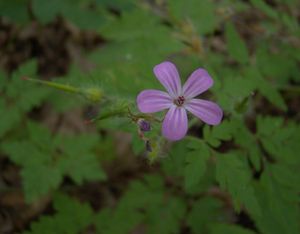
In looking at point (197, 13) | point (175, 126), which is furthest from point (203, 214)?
point (197, 13)

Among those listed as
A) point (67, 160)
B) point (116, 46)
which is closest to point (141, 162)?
point (67, 160)

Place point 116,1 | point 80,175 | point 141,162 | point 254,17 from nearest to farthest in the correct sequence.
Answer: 1. point 80,175
2. point 116,1
3. point 141,162
4. point 254,17

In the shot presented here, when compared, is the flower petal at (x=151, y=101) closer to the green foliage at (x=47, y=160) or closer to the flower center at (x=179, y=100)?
the flower center at (x=179, y=100)

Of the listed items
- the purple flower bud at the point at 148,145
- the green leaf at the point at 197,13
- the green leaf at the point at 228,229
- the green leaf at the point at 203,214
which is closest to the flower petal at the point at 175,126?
the purple flower bud at the point at 148,145

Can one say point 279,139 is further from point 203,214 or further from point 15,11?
point 15,11

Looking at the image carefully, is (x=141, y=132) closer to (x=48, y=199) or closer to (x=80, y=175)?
(x=80, y=175)

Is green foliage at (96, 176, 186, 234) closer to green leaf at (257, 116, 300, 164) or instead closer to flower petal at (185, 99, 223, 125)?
green leaf at (257, 116, 300, 164)

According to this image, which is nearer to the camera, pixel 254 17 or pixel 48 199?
pixel 48 199
